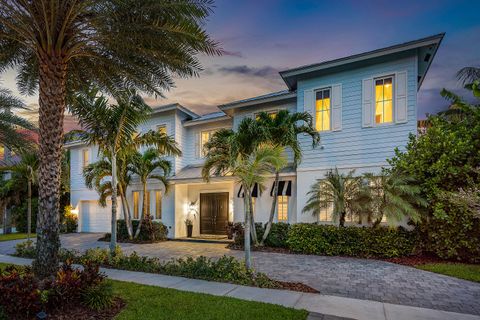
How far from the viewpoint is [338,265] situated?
9156 mm

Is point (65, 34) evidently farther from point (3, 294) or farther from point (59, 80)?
point (3, 294)

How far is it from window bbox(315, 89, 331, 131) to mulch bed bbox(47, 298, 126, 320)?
10300 millimetres

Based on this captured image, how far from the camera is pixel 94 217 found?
66.3 feet

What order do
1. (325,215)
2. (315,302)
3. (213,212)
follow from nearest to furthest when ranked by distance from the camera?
(315,302) < (325,215) < (213,212)

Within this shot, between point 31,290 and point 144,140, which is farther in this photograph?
point 144,140

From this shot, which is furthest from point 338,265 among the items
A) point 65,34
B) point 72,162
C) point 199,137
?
point 72,162

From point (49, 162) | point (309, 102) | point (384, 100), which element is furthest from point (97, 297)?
point (384, 100)

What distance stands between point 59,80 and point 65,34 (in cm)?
101

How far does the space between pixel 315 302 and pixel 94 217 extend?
1881 centimetres

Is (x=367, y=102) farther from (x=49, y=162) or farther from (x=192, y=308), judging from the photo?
(x=49, y=162)

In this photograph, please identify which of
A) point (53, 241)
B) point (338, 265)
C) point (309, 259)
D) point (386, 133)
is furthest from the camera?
point (386, 133)

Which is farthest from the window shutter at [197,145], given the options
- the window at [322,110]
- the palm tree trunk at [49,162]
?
the palm tree trunk at [49,162]

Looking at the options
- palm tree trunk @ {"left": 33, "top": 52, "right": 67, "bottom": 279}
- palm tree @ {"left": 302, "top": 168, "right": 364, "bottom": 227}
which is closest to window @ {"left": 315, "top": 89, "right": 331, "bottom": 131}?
palm tree @ {"left": 302, "top": 168, "right": 364, "bottom": 227}

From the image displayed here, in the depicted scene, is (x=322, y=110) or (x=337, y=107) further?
(x=322, y=110)
